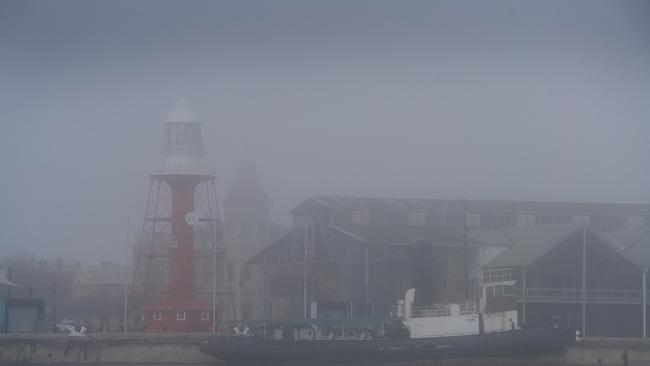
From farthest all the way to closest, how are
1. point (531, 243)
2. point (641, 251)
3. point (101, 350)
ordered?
point (641, 251)
point (531, 243)
point (101, 350)

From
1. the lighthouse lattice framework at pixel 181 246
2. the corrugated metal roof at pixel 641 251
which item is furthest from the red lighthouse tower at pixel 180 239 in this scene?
the corrugated metal roof at pixel 641 251

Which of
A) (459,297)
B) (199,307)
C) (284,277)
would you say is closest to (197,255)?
(199,307)

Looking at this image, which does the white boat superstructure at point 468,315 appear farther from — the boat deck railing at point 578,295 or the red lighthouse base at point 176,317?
the red lighthouse base at point 176,317

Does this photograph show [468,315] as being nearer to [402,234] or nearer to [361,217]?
[402,234]

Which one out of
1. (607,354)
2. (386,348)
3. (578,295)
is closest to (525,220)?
(578,295)

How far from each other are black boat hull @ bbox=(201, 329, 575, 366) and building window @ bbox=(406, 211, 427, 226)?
2185cm

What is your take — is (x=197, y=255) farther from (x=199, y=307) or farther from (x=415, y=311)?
(x=415, y=311)

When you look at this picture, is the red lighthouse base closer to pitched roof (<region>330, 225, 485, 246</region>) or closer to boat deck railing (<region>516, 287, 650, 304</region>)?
pitched roof (<region>330, 225, 485, 246</region>)

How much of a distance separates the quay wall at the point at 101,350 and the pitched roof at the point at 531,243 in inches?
631

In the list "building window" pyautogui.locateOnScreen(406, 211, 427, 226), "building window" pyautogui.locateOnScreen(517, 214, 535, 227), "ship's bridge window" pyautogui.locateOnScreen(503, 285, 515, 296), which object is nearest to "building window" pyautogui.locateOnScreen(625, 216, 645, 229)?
"building window" pyautogui.locateOnScreen(517, 214, 535, 227)

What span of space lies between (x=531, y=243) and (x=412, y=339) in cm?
1457

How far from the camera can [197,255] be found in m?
58.3

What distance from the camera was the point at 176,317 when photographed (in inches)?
2200

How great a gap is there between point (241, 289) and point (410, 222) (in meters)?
13.7
